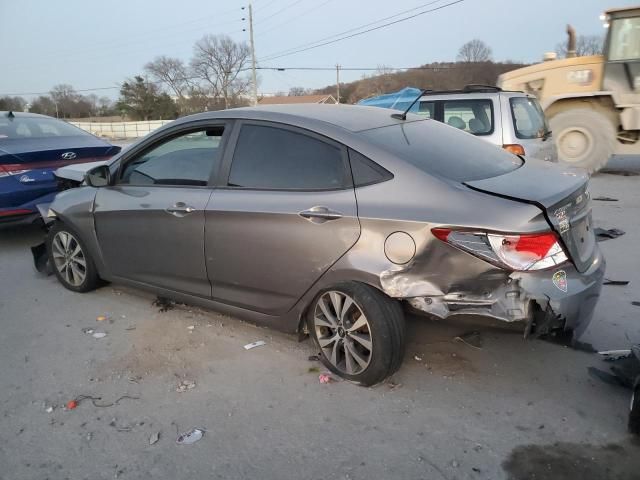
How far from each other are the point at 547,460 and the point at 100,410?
2.39 metres

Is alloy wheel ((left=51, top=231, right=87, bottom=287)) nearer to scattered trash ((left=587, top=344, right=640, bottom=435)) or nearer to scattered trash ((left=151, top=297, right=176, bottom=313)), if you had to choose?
scattered trash ((left=151, top=297, right=176, bottom=313))

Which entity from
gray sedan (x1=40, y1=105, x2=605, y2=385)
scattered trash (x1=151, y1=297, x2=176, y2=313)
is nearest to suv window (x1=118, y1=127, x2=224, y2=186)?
gray sedan (x1=40, y1=105, x2=605, y2=385)

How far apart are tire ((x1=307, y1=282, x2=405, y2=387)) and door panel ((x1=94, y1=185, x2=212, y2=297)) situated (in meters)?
0.95

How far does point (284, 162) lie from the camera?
330cm

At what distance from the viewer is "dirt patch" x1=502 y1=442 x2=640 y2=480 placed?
91.6 inches

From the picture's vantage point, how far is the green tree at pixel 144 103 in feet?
223

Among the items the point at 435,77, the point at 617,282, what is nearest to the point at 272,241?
the point at 617,282

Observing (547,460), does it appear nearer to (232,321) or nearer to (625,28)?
(232,321)

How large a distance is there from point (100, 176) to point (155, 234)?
886 millimetres

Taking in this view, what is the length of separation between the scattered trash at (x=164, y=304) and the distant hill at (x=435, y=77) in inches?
1390

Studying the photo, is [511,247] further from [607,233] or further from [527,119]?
[527,119]

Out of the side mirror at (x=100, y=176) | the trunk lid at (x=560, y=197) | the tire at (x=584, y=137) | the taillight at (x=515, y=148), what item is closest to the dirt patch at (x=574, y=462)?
the trunk lid at (x=560, y=197)

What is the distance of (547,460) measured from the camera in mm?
2438

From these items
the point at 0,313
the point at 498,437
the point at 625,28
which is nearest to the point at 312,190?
the point at 498,437
